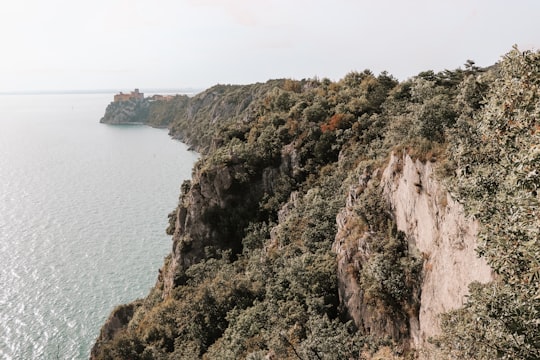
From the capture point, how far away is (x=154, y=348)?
31.5 m

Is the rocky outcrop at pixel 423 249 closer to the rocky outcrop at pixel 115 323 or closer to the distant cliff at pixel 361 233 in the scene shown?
the distant cliff at pixel 361 233

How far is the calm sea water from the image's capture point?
4203cm

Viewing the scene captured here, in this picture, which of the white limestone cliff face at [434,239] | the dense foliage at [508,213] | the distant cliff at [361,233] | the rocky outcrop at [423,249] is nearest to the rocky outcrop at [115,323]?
the distant cliff at [361,233]

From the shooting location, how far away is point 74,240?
60188 millimetres

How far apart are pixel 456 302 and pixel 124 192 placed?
7812 centimetres

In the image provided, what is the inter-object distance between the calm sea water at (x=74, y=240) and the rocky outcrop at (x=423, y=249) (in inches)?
1228

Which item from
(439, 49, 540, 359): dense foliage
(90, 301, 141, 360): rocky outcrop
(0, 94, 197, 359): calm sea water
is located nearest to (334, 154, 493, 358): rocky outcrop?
(439, 49, 540, 359): dense foliage

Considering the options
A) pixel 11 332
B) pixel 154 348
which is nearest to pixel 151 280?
pixel 11 332

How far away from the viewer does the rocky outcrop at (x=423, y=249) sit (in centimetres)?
1431

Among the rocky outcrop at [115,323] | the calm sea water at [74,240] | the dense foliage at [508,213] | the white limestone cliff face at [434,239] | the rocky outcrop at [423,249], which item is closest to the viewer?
the dense foliage at [508,213]

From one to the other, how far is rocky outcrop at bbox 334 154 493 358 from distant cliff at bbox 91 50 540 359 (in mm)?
80

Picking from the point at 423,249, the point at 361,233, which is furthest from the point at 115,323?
the point at 423,249

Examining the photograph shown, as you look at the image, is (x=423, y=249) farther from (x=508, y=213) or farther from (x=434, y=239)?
(x=508, y=213)

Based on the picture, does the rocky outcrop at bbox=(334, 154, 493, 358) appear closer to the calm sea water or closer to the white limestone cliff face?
the white limestone cliff face
